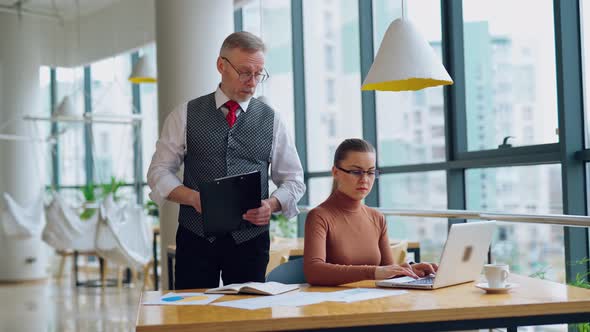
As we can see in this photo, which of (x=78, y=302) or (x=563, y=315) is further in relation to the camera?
(x=78, y=302)

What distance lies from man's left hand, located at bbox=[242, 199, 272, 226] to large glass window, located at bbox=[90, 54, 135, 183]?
7.83 meters

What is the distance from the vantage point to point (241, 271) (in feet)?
8.38

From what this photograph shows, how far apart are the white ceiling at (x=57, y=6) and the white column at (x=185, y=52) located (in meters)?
4.82

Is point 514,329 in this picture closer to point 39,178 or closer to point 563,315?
point 563,315

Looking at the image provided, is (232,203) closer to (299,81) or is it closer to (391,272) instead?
(391,272)

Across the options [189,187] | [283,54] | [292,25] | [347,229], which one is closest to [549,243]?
[347,229]

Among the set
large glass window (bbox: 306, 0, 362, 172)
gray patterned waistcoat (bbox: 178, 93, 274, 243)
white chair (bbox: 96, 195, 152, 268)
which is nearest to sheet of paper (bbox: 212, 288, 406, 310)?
gray patterned waistcoat (bbox: 178, 93, 274, 243)

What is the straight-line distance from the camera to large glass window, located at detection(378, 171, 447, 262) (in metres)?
5.15

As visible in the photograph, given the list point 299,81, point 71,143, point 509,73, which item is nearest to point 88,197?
point 71,143

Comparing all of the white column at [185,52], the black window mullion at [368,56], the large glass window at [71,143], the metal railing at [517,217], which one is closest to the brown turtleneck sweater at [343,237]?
the metal railing at [517,217]

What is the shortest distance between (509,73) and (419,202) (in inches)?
61.2

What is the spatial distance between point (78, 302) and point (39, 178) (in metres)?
2.87

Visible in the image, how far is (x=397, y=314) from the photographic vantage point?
1752 mm

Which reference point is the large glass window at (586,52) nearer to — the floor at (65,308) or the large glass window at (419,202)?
the large glass window at (419,202)
